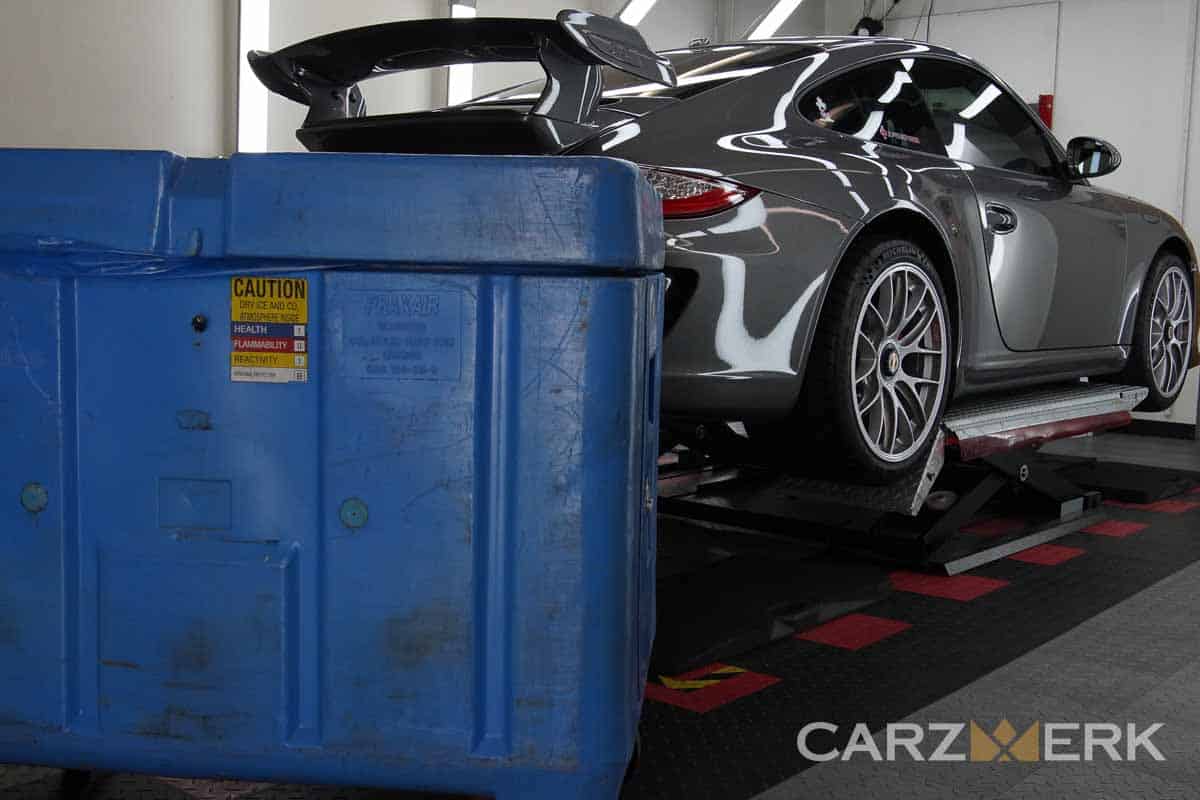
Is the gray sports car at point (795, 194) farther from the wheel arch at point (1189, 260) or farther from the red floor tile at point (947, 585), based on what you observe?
the wheel arch at point (1189, 260)

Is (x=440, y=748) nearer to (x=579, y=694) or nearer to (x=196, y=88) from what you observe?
(x=579, y=694)

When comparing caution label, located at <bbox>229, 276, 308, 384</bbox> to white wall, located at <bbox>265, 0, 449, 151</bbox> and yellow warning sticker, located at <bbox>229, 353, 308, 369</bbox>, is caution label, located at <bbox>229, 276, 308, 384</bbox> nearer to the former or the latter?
yellow warning sticker, located at <bbox>229, 353, 308, 369</bbox>

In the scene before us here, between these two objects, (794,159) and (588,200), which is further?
(794,159)

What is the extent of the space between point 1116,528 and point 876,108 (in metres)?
2.12

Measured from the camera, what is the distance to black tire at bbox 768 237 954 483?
2.85m

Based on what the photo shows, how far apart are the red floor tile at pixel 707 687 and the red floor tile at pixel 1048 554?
→ 1619 mm

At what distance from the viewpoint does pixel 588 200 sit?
1.40m

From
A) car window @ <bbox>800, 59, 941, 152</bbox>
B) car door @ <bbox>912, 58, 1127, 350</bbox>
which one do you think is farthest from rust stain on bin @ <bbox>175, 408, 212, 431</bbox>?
car door @ <bbox>912, 58, 1127, 350</bbox>

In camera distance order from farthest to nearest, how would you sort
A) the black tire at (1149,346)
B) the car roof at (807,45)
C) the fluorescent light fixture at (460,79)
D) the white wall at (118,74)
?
the fluorescent light fixture at (460,79), the black tire at (1149,346), the white wall at (118,74), the car roof at (807,45)

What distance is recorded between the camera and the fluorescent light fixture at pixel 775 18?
9.27m

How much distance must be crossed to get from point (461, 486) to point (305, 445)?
0.68 feet

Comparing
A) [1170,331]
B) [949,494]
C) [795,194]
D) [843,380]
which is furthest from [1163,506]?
[795,194]

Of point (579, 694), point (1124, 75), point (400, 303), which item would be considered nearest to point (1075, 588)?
point (579, 694)

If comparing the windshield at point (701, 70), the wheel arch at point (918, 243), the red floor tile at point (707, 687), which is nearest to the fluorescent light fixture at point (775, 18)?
the windshield at point (701, 70)
